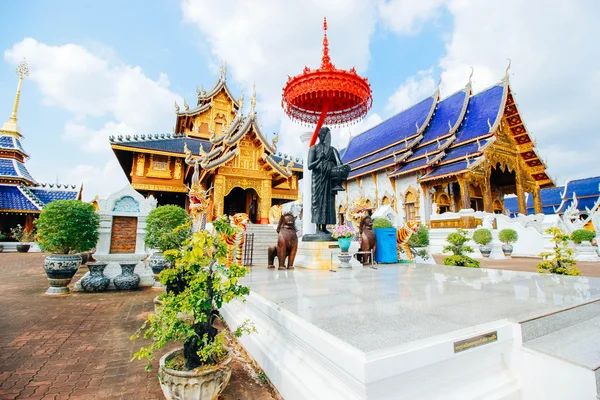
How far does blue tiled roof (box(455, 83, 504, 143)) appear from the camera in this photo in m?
16.9

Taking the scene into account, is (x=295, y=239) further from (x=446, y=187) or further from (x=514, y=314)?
(x=446, y=187)

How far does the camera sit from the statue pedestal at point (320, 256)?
5977mm

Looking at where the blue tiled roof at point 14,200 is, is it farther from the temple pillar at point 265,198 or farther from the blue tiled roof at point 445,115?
the blue tiled roof at point 445,115

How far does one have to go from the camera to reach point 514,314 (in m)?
2.22

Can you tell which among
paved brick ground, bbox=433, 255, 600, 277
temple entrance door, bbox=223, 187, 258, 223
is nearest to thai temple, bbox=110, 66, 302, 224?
temple entrance door, bbox=223, 187, 258, 223

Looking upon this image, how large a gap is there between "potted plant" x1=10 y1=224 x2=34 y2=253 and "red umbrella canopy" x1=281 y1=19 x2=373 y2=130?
19.5 meters

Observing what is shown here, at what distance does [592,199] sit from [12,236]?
4503 centimetres

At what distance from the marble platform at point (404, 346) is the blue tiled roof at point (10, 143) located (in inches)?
1085

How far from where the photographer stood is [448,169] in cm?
1641

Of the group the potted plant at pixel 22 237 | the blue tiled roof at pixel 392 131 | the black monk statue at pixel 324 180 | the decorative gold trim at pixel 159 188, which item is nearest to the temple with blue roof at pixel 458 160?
the blue tiled roof at pixel 392 131

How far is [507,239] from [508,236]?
0.49 ft

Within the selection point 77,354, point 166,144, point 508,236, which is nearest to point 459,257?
point 77,354

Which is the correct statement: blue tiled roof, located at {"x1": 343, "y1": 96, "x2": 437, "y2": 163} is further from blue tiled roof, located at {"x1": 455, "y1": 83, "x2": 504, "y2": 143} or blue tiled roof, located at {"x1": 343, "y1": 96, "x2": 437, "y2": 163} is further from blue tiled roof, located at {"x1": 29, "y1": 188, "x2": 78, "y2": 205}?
blue tiled roof, located at {"x1": 29, "y1": 188, "x2": 78, "y2": 205}

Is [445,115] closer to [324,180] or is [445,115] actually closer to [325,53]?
[325,53]
